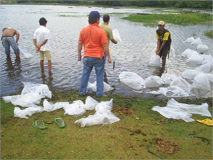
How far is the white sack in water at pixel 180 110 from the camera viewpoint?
487cm

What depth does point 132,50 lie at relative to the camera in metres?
13.0

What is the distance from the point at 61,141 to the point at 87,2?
283ft

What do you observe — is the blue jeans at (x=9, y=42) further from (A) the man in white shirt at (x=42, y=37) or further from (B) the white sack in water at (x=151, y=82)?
(B) the white sack in water at (x=151, y=82)

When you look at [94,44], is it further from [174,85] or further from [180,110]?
[174,85]

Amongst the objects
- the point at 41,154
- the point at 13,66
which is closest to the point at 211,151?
the point at 41,154

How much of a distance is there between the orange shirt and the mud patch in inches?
98.3

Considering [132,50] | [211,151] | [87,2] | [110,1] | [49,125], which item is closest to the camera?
[211,151]

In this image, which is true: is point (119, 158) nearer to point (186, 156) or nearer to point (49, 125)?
point (186, 156)

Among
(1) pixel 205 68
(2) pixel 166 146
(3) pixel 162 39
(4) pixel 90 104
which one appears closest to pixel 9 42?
(4) pixel 90 104

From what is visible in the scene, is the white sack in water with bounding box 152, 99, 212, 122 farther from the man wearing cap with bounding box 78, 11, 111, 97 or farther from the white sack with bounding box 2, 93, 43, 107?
the white sack with bounding box 2, 93, 43, 107

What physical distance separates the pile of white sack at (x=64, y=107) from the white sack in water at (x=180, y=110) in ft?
3.69

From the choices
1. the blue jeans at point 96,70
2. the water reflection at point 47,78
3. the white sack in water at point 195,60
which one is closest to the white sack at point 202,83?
the blue jeans at point 96,70

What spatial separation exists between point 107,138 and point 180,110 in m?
2.13

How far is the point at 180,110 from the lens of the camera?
17.1ft
